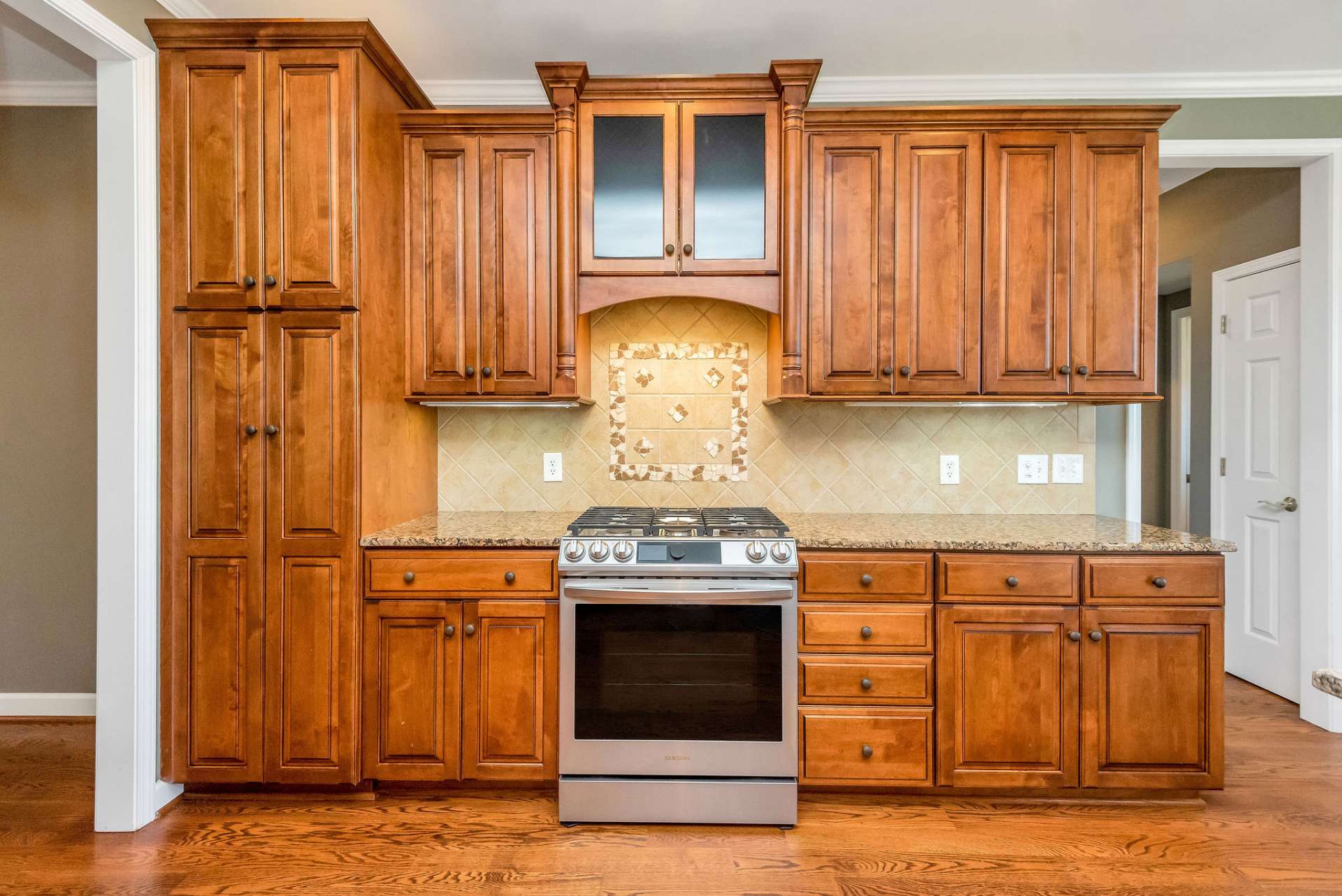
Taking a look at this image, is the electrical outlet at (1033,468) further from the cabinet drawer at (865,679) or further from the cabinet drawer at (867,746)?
the cabinet drawer at (867,746)

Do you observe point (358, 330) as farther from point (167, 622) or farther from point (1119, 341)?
point (1119, 341)

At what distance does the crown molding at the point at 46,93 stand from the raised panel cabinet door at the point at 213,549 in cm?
164

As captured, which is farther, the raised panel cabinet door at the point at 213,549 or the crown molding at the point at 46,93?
the crown molding at the point at 46,93

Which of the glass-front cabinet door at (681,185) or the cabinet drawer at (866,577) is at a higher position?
the glass-front cabinet door at (681,185)

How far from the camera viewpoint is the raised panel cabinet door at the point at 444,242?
2.57m

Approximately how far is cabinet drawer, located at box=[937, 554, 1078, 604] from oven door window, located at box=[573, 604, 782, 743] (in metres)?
0.60

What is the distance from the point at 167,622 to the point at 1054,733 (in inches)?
115

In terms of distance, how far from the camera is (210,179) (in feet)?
7.37

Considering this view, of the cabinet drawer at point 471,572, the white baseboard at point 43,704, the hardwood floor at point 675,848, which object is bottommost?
the hardwood floor at point 675,848

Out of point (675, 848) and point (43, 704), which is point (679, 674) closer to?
point (675, 848)

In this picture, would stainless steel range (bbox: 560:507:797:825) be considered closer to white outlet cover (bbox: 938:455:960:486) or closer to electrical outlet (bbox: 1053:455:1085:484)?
white outlet cover (bbox: 938:455:960:486)

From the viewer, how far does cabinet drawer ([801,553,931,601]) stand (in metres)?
2.29

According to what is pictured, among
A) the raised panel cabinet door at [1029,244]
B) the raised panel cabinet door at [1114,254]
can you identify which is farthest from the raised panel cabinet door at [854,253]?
the raised panel cabinet door at [1114,254]

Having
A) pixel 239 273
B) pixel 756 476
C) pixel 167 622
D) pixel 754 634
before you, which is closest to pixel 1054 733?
pixel 754 634
